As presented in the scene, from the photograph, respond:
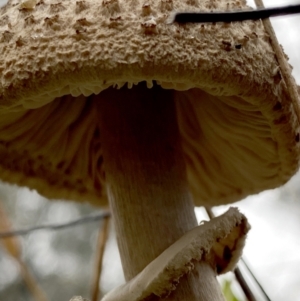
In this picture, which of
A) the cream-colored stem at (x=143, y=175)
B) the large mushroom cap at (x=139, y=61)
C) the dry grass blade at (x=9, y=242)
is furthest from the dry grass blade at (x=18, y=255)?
the cream-colored stem at (x=143, y=175)

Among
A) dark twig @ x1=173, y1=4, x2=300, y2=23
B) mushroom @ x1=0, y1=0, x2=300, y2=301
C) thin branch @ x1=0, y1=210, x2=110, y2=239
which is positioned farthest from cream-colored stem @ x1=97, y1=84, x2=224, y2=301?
dark twig @ x1=173, y1=4, x2=300, y2=23

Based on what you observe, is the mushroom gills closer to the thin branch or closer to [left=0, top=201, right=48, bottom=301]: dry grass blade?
the thin branch

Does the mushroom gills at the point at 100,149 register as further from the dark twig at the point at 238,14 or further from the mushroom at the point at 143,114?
the dark twig at the point at 238,14

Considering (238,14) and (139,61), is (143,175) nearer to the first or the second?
(139,61)

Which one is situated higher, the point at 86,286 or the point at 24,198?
the point at 24,198

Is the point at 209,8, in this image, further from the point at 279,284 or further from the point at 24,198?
the point at 24,198

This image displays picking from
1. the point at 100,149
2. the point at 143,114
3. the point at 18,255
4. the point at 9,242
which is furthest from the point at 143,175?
the point at 9,242

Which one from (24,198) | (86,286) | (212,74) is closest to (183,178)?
(212,74)
